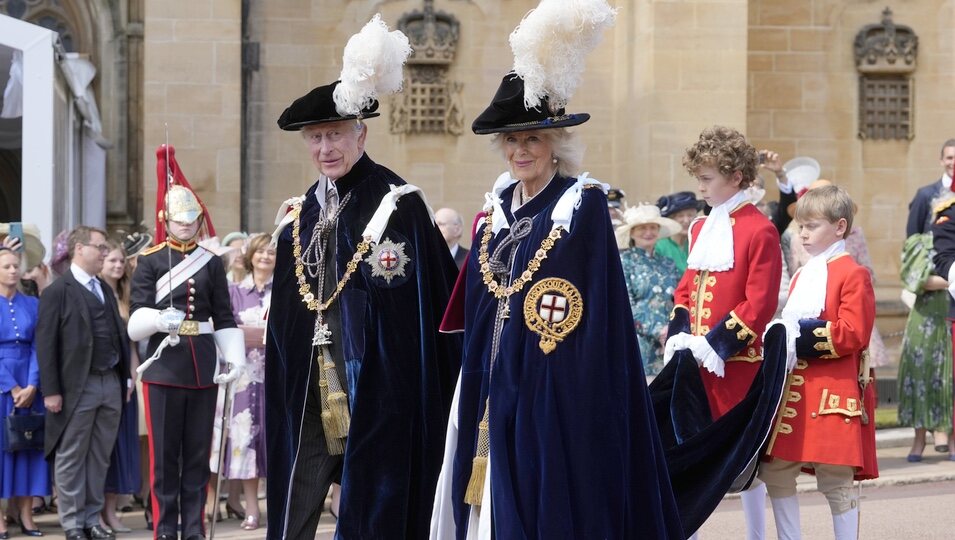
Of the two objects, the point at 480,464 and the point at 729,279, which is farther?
the point at 729,279

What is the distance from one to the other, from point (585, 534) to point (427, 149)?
994 centimetres

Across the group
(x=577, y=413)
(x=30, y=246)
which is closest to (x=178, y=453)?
(x=30, y=246)

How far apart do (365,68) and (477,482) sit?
158 cm

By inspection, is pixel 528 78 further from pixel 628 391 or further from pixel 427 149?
pixel 427 149

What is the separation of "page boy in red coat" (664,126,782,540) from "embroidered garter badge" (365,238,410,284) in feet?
4.65

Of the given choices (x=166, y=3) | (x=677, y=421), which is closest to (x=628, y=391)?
→ (x=677, y=421)

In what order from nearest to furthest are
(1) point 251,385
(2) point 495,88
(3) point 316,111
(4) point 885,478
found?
(3) point 316,111, (1) point 251,385, (4) point 885,478, (2) point 495,88

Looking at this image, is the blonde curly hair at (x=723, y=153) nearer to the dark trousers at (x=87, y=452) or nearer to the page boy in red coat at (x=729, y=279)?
the page boy in red coat at (x=729, y=279)

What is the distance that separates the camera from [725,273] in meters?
6.62

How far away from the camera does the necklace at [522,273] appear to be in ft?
16.7

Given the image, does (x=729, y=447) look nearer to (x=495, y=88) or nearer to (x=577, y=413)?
(x=577, y=413)

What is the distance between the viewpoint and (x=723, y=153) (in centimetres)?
659

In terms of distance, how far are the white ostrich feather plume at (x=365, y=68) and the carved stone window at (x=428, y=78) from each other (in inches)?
346

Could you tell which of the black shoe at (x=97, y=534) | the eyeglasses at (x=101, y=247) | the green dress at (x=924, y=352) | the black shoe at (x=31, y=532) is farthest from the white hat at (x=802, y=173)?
the black shoe at (x=31, y=532)
